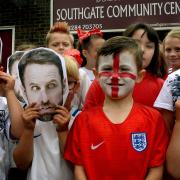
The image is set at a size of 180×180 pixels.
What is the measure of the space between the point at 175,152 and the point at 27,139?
29.7 inches

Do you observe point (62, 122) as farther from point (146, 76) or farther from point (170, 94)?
point (146, 76)

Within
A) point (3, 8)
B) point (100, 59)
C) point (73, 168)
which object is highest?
point (3, 8)

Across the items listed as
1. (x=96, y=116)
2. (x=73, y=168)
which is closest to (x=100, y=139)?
(x=96, y=116)

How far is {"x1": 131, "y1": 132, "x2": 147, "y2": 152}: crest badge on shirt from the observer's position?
2043 millimetres

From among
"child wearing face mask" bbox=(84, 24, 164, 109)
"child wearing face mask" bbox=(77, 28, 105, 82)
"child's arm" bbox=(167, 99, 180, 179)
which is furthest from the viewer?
"child wearing face mask" bbox=(77, 28, 105, 82)

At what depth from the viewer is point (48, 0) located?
738cm

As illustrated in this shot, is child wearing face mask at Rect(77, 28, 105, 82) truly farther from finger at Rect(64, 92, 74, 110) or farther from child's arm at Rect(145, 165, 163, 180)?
child's arm at Rect(145, 165, 163, 180)

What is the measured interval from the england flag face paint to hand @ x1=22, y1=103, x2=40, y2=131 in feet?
1.22

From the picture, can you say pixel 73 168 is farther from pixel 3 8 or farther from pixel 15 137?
pixel 3 8

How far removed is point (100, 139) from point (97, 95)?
0.46m

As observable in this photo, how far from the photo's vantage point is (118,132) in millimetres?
2070

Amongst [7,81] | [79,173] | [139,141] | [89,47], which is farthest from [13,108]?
[89,47]

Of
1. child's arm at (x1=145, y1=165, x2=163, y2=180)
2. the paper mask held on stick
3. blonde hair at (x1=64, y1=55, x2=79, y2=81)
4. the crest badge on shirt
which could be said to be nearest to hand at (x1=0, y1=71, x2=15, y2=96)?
the paper mask held on stick

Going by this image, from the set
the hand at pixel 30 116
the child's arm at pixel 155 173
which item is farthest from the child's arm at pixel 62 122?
the child's arm at pixel 155 173
